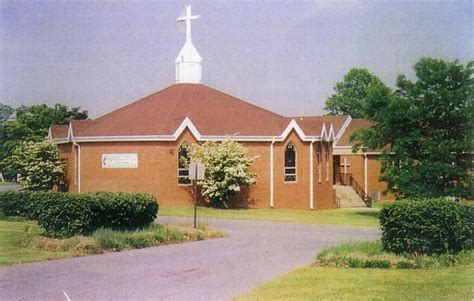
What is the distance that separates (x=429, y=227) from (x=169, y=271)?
19.9ft

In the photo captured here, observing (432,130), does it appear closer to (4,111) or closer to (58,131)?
(58,131)

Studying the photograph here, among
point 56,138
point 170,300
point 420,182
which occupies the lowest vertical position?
point 170,300

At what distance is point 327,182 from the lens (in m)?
38.8

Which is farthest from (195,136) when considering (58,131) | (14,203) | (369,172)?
(369,172)

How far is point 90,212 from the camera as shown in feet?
56.9

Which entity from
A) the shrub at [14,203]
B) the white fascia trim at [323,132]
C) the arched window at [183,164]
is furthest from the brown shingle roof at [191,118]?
the shrub at [14,203]

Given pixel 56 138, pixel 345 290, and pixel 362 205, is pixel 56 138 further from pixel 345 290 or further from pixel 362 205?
pixel 345 290

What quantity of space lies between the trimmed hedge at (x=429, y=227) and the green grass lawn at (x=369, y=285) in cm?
99

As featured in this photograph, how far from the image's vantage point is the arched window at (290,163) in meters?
36.8

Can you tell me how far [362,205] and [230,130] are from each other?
10956mm

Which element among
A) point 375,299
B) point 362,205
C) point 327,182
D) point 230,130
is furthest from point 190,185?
point 375,299

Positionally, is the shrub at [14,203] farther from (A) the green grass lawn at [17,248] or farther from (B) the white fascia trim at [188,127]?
(B) the white fascia trim at [188,127]

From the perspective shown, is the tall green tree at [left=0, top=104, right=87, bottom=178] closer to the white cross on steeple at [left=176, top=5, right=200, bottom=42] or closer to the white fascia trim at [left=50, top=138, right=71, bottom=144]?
the white fascia trim at [left=50, top=138, right=71, bottom=144]

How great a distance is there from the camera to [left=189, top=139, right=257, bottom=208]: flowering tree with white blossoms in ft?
111
